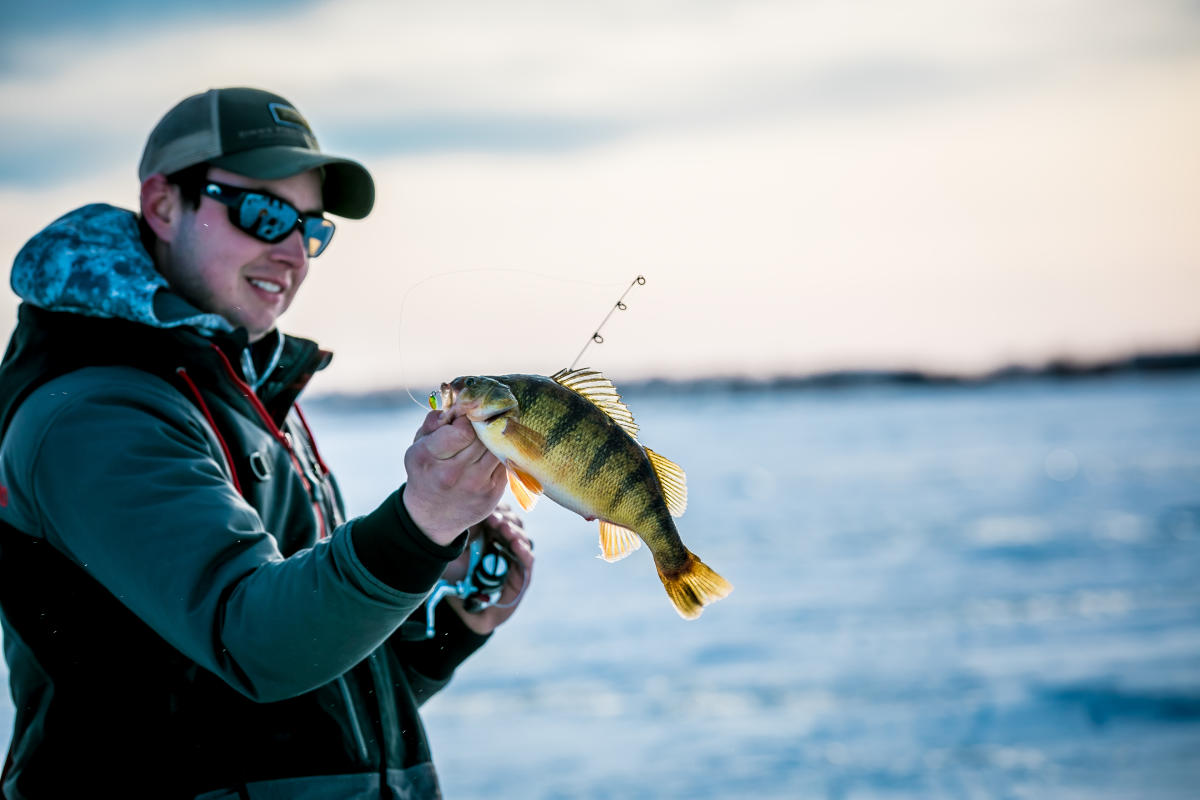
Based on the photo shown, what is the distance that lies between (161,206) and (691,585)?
1857 millimetres

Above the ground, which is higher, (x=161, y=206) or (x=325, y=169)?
(x=325, y=169)

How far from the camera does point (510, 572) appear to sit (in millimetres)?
3312

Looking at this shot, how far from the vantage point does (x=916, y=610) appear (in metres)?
14.8

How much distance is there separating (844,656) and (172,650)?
36.2 ft

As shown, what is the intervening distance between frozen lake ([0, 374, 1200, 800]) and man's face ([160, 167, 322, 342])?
701mm

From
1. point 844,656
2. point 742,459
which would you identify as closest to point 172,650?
point 844,656

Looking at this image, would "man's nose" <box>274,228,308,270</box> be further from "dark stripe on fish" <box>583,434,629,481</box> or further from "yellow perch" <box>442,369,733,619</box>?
"dark stripe on fish" <box>583,434,629,481</box>

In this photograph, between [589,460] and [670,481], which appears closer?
[589,460]

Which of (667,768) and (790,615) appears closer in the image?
(667,768)

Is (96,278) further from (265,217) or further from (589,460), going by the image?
(589,460)

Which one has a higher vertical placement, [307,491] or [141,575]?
[307,491]

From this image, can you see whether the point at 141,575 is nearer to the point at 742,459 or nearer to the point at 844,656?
the point at 844,656

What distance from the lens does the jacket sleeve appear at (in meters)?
2.05

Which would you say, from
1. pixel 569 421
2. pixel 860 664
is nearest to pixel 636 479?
pixel 569 421
